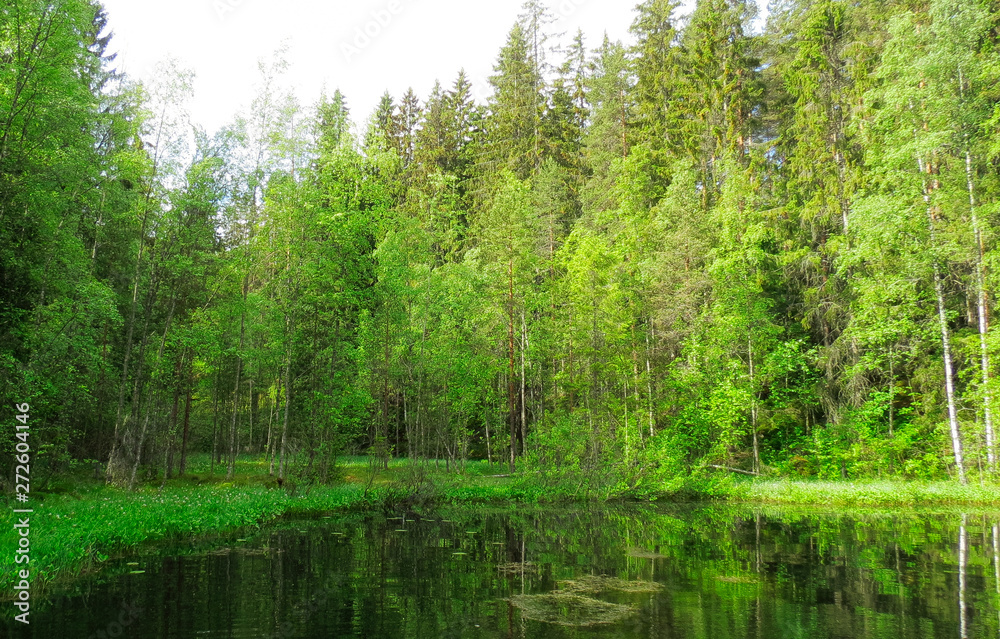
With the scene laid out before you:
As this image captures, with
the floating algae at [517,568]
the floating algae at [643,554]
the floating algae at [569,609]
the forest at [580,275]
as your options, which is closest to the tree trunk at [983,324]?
the forest at [580,275]

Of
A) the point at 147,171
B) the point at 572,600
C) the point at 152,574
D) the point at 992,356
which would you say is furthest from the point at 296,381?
the point at 992,356

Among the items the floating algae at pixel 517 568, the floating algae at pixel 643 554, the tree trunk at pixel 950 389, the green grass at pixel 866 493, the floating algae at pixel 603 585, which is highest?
the tree trunk at pixel 950 389

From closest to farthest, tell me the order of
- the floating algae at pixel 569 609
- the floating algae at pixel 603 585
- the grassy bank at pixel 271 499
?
1. the floating algae at pixel 569 609
2. the floating algae at pixel 603 585
3. the grassy bank at pixel 271 499

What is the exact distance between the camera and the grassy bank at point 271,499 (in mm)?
8828

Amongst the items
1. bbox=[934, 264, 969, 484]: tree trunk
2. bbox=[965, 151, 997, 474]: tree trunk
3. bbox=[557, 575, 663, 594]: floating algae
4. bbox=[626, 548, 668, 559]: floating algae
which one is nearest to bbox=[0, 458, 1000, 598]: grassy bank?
bbox=[934, 264, 969, 484]: tree trunk

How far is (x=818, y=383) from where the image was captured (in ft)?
84.4

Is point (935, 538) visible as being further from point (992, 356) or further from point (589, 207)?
point (589, 207)

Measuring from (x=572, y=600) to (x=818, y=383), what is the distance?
74.6 ft

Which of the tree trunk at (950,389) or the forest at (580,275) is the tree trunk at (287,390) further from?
the tree trunk at (950,389)

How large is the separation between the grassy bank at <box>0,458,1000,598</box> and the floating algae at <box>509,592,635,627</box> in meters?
6.56

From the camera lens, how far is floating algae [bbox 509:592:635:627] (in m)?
6.60

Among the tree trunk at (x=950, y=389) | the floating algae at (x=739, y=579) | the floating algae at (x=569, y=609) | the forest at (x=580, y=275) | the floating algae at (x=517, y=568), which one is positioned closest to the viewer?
the floating algae at (x=569, y=609)

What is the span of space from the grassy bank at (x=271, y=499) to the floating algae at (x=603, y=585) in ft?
24.0

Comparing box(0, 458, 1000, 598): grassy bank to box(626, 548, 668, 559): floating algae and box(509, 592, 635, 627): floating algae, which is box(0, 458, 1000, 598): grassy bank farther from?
box(626, 548, 668, 559): floating algae
